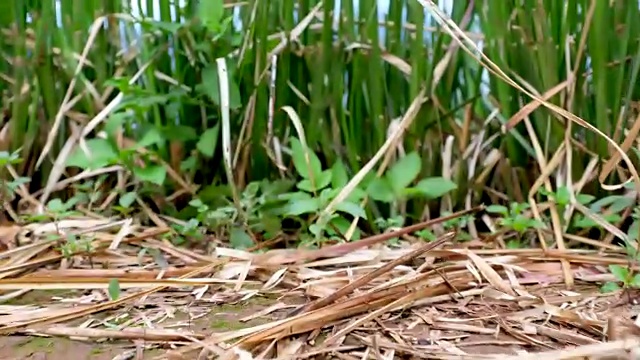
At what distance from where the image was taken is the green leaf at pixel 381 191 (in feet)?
3.15

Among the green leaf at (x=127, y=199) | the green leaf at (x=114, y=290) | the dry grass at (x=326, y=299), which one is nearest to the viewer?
the dry grass at (x=326, y=299)

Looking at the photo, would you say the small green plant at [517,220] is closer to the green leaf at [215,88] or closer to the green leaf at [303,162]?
the green leaf at [303,162]

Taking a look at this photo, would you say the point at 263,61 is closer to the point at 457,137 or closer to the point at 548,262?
the point at 457,137

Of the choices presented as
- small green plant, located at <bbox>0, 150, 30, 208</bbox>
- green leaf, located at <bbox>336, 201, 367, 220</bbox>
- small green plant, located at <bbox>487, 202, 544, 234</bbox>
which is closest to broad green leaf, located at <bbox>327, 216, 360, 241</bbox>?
green leaf, located at <bbox>336, 201, 367, 220</bbox>

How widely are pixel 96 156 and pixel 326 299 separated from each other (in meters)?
0.48

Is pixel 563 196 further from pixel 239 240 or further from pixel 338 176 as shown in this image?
pixel 239 240

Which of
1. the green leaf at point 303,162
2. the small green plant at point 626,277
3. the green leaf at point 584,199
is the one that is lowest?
the small green plant at point 626,277

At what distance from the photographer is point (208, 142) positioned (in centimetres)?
100

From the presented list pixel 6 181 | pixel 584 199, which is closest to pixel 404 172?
pixel 584 199

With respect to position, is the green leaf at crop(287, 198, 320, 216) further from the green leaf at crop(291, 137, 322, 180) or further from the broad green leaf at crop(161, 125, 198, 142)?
the broad green leaf at crop(161, 125, 198, 142)

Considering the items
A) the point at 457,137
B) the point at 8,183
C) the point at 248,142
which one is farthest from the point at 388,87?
the point at 8,183

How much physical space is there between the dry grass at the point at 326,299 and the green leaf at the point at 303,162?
0.48 feet

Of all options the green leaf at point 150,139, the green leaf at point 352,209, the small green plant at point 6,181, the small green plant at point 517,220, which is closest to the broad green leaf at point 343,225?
the green leaf at point 352,209

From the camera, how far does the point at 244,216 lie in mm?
937
